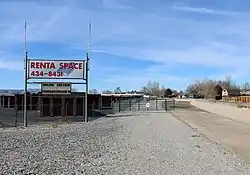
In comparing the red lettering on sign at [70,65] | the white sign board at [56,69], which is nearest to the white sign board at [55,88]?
the white sign board at [56,69]

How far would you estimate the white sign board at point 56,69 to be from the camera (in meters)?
36.2

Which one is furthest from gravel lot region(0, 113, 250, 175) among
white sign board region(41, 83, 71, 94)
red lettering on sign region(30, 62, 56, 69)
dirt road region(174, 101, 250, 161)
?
white sign board region(41, 83, 71, 94)

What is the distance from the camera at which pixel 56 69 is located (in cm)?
3659

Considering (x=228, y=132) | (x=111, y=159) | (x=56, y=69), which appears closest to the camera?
(x=111, y=159)

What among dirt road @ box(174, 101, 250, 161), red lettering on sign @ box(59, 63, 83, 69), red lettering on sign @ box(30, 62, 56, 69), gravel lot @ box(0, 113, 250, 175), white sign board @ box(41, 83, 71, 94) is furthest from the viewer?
white sign board @ box(41, 83, 71, 94)

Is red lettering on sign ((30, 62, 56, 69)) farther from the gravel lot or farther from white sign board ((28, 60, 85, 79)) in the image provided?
the gravel lot

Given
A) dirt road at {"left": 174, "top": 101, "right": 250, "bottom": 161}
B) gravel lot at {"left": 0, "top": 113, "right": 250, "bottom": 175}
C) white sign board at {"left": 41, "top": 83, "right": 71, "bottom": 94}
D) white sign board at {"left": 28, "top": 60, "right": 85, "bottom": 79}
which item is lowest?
dirt road at {"left": 174, "top": 101, "right": 250, "bottom": 161}

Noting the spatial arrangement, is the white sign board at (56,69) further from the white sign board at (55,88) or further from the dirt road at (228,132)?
the dirt road at (228,132)

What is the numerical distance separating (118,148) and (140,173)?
678 centimetres

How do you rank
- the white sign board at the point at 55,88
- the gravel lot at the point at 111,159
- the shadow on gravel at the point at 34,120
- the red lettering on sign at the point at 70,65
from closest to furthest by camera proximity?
the gravel lot at the point at 111,159 < the shadow on gravel at the point at 34,120 < the red lettering on sign at the point at 70,65 < the white sign board at the point at 55,88

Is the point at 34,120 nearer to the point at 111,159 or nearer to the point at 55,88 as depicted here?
the point at 55,88

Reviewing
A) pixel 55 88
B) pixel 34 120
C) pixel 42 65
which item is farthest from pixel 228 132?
pixel 34 120

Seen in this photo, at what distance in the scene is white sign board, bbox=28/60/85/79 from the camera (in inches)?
1423

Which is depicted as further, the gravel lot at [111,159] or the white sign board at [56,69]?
the white sign board at [56,69]
